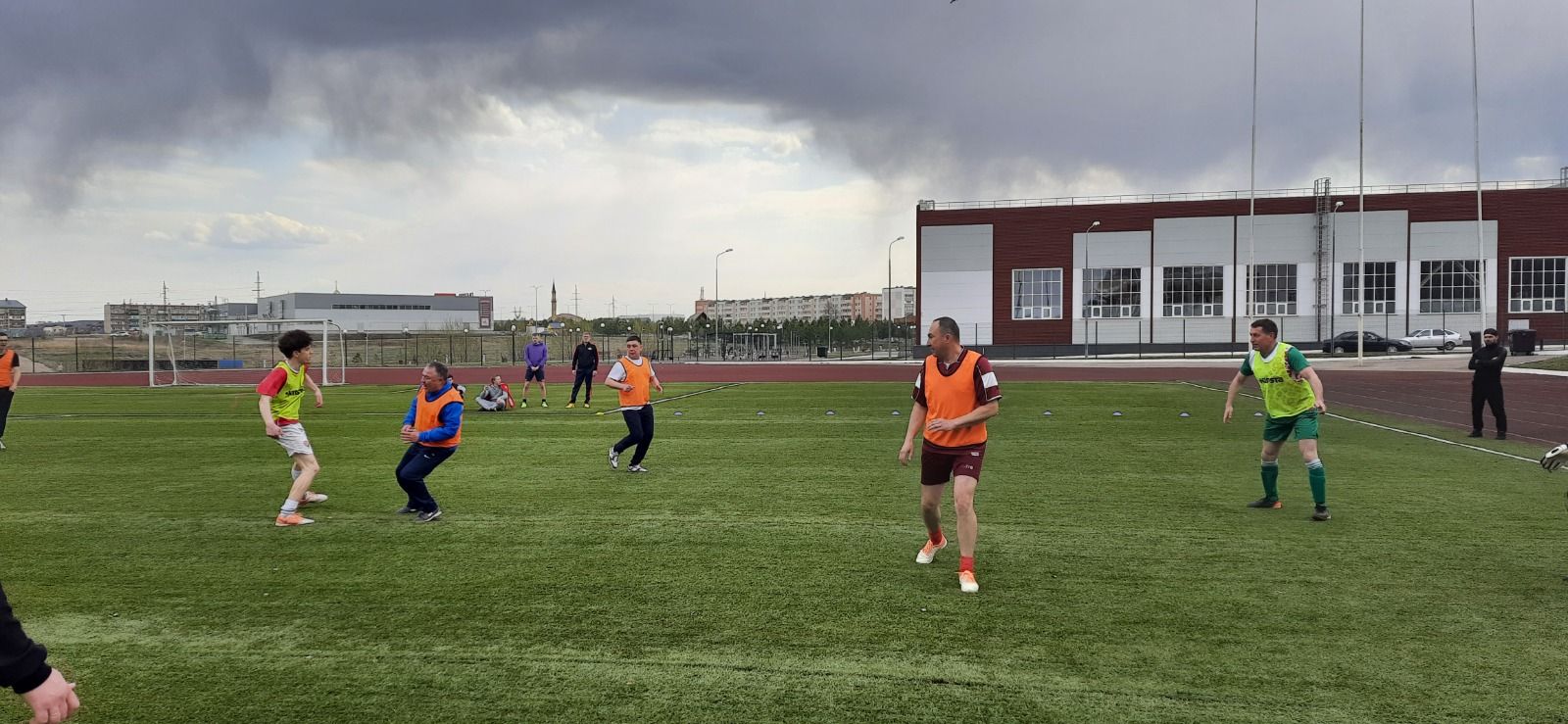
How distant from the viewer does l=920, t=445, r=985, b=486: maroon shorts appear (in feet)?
19.0

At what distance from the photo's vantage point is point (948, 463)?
19.5 ft

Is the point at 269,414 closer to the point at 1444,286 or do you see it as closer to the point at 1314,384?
the point at 1314,384

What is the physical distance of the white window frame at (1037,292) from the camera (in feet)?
200

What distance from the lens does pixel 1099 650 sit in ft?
15.4

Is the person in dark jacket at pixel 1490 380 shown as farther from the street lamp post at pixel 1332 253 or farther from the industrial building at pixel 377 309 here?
the industrial building at pixel 377 309

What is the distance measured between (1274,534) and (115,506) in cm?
1093

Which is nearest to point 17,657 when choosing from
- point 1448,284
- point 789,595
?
point 789,595

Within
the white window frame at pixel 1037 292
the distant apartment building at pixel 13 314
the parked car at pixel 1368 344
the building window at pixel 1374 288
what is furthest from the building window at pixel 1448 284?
the distant apartment building at pixel 13 314

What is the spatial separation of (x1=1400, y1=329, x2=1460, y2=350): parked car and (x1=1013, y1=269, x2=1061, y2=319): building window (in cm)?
2102

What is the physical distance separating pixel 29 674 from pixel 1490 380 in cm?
1755

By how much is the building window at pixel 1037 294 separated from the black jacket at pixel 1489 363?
47877mm

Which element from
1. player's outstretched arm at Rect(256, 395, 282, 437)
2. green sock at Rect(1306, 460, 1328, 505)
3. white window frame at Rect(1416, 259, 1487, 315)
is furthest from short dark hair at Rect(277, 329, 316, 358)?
white window frame at Rect(1416, 259, 1487, 315)

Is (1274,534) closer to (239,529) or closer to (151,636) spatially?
(151,636)

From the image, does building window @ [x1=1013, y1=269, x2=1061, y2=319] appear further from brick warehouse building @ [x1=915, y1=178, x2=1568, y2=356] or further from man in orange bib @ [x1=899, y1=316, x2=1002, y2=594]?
man in orange bib @ [x1=899, y1=316, x2=1002, y2=594]
